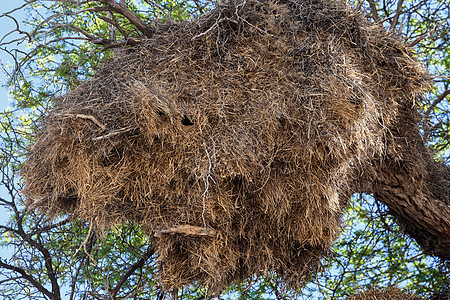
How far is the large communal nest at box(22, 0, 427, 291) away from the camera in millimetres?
3463

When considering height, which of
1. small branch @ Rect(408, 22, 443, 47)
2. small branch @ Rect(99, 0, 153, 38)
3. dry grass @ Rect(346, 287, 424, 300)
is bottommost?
dry grass @ Rect(346, 287, 424, 300)

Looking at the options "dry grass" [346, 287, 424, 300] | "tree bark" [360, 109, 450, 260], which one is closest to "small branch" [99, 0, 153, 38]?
"tree bark" [360, 109, 450, 260]

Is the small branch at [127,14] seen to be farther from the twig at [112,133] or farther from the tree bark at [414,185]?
the tree bark at [414,185]

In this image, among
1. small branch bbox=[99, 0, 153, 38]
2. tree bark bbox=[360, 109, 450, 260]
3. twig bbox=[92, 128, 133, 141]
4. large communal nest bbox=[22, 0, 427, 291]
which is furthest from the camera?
tree bark bbox=[360, 109, 450, 260]

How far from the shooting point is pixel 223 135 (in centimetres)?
349

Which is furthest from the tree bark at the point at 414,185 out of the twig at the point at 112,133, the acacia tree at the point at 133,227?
the twig at the point at 112,133

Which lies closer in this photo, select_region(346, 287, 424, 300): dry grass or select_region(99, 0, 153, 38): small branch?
select_region(99, 0, 153, 38): small branch

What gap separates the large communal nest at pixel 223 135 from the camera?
3463 mm

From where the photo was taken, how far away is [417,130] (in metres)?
4.58

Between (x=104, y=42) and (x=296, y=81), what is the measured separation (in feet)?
5.83

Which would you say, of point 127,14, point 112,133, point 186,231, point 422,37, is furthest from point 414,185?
point 127,14

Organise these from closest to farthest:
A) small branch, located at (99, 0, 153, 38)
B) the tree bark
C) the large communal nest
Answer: the large communal nest
small branch, located at (99, 0, 153, 38)
the tree bark

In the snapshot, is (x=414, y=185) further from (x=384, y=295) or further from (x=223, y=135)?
(x=223, y=135)

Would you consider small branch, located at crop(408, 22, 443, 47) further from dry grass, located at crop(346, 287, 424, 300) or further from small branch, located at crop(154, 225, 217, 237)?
small branch, located at crop(154, 225, 217, 237)
